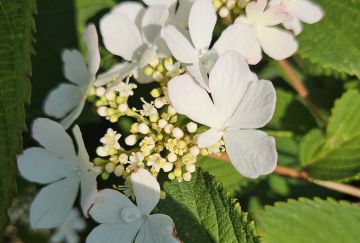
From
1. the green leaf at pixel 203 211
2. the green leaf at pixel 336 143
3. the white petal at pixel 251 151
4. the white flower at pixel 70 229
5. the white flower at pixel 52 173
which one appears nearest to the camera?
the white petal at pixel 251 151

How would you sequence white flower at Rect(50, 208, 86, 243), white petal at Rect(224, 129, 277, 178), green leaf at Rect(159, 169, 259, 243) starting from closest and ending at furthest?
white petal at Rect(224, 129, 277, 178), green leaf at Rect(159, 169, 259, 243), white flower at Rect(50, 208, 86, 243)

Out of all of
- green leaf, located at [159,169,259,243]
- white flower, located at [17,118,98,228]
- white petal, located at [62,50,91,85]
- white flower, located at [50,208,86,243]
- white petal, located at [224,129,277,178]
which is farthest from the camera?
white flower, located at [50,208,86,243]

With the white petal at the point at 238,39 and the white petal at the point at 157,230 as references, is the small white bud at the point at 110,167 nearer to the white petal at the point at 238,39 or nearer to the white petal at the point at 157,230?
the white petal at the point at 157,230

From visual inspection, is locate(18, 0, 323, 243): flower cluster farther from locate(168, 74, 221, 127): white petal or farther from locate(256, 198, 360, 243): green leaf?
locate(256, 198, 360, 243): green leaf

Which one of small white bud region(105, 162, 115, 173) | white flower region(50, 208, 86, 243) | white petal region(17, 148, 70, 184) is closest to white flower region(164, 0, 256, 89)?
small white bud region(105, 162, 115, 173)

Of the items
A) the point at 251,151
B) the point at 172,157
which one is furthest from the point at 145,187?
the point at 251,151

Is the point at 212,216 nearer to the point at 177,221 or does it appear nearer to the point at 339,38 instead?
the point at 177,221

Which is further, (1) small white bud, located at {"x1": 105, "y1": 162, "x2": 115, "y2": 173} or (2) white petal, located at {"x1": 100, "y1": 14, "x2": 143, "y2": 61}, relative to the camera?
(2) white petal, located at {"x1": 100, "y1": 14, "x2": 143, "y2": 61}

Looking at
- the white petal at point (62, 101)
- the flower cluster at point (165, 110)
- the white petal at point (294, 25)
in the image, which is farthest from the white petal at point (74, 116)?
the white petal at point (294, 25)

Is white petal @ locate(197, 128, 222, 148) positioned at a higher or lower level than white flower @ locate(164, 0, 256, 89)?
lower
